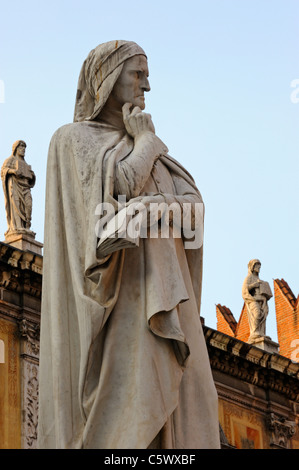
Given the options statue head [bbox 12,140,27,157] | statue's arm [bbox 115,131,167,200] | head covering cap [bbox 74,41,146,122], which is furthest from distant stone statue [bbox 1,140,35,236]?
statue's arm [bbox 115,131,167,200]

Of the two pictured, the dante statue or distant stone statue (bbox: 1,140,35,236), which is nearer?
the dante statue

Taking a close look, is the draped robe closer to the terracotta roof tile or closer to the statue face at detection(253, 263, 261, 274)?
the statue face at detection(253, 263, 261, 274)

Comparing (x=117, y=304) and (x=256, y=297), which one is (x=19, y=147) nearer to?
(x=256, y=297)

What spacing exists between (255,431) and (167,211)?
20237mm

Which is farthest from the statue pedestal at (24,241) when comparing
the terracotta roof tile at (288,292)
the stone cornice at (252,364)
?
the terracotta roof tile at (288,292)

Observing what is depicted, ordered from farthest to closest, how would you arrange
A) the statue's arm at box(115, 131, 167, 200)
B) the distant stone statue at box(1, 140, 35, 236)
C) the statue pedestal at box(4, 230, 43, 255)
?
1. the distant stone statue at box(1, 140, 35, 236)
2. the statue pedestal at box(4, 230, 43, 255)
3. the statue's arm at box(115, 131, 167, 200)

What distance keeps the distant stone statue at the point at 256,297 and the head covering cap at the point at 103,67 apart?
750 inches

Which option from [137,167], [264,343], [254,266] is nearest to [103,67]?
[137,167]

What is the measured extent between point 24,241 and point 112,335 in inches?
606

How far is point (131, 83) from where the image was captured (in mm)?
5109

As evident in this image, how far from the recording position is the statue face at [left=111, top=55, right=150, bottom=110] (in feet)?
16.7

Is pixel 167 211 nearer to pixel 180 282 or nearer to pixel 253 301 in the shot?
pixel 180 282

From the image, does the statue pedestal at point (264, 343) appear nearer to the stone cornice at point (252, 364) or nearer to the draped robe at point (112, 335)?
the stone cornice at point (252, 364)

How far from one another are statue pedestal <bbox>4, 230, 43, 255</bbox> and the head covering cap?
14.8 meters
